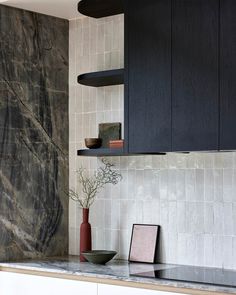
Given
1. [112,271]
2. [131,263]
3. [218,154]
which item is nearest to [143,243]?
[131,263]

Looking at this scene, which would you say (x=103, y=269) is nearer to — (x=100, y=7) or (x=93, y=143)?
(x=93, y=143)

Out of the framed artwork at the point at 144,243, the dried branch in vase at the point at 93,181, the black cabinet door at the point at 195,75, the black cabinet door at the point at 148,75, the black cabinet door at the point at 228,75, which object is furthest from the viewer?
the dried branch in vase at the point at 93,181

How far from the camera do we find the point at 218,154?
4.53 metres

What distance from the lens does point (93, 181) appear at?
530 cm

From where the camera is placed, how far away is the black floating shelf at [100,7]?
15.9 feet

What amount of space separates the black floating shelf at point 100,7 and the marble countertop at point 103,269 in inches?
68.2

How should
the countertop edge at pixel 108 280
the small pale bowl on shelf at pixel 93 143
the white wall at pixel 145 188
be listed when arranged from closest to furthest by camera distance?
the countertop edge at pixel 108 280 → the white wall at pixel 145 188 → the small pale bowl on shelf at pixel 93 143

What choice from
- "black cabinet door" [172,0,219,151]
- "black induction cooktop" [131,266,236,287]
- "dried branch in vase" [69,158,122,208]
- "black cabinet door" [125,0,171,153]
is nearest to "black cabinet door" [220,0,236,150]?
"black cabinet door" [172,0,219,151]

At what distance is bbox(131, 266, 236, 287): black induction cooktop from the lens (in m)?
3.93

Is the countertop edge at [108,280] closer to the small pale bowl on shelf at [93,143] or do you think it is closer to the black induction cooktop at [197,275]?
the black induction cooktop at [197,275]

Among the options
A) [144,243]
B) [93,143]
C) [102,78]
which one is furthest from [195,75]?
[144,243]

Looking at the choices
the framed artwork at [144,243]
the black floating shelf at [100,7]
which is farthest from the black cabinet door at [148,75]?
the framed artwork at [144,243]

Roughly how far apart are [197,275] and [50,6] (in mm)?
2207

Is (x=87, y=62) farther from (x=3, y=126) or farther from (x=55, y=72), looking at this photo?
(x=3, y=126)
